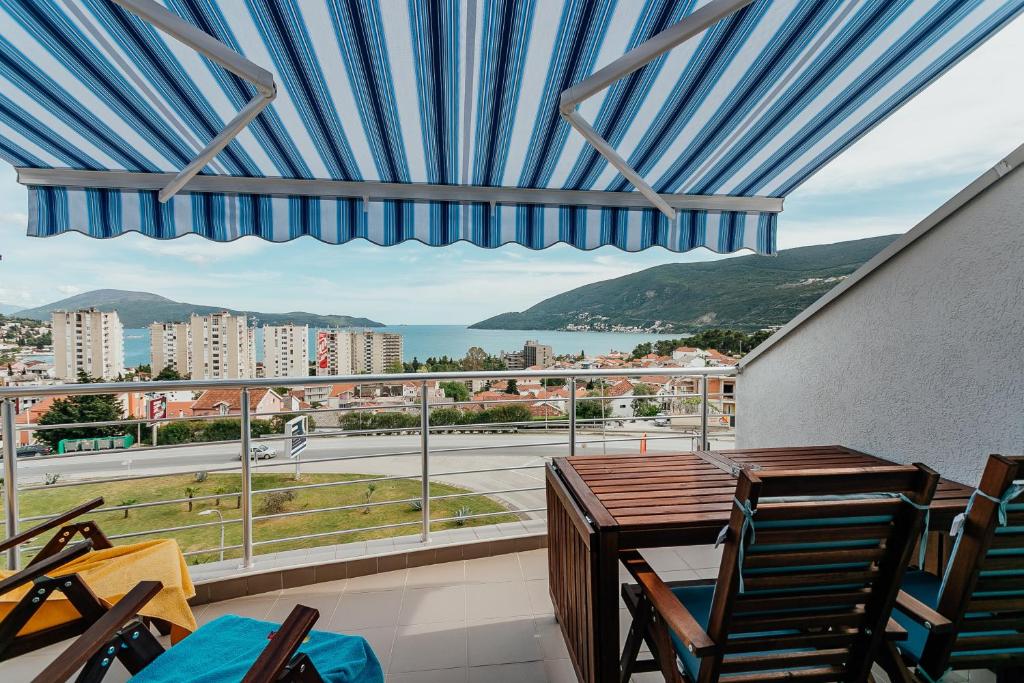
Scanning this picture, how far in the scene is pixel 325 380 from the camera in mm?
2984

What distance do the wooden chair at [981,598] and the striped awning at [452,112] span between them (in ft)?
5.82

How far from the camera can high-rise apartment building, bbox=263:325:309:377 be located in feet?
85.1

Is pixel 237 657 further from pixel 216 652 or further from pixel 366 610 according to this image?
pixel 366 610

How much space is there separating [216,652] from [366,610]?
116 centimetres

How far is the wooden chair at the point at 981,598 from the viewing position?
51.7 inches

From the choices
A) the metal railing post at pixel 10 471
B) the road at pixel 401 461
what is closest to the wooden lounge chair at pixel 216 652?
the metal railing post at pixel 10 471

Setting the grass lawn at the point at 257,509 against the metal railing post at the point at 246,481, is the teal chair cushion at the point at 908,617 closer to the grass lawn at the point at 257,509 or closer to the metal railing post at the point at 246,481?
the metal railing post at the point at 246,481

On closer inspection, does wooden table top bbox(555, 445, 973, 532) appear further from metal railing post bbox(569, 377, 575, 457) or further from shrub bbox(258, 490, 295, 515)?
shrub bbox(258, 490, 295, 515)

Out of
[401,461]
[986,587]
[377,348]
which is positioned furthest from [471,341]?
[986,587]

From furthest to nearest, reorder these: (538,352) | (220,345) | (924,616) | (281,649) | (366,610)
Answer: (220,345) < (538,352) < (366,610) < (924,616) < (281,649)

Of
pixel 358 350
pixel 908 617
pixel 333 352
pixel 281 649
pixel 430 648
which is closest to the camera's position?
pixel 281 649

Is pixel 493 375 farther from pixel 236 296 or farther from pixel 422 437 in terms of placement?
pixel 236 296

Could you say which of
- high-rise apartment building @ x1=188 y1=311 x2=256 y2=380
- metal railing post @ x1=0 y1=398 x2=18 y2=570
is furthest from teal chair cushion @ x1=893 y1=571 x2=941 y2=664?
high-rise apartment building @ x1=188 y1=311 x2=256 y2=380

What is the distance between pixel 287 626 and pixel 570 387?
2.60 m
